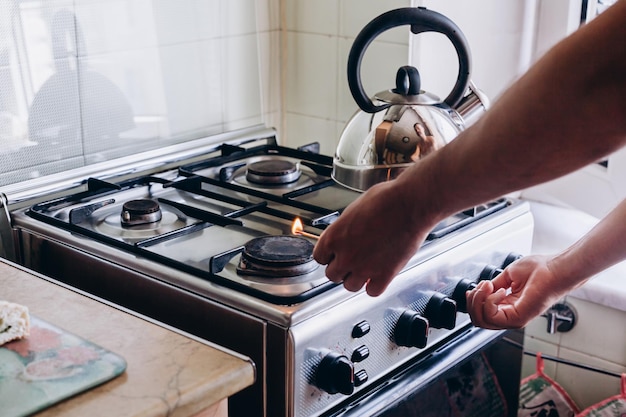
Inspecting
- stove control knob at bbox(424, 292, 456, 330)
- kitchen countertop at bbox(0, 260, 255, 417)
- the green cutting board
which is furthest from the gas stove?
the green cutting board

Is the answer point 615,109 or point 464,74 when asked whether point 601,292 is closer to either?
point 464,74

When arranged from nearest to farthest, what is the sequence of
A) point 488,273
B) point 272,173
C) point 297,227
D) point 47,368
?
point 47,368, point 297,227, point 488,273, point 272,173

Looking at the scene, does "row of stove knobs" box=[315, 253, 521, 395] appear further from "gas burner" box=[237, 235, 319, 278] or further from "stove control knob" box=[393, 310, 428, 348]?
"gas burner" box=[237, 235, 319, 278]

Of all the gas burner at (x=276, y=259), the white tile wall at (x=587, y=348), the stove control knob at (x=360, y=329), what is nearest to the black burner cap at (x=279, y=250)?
the gas burner at (x=276, y=259)

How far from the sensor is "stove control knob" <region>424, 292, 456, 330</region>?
1.31 meters

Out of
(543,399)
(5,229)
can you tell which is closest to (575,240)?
(543,399)

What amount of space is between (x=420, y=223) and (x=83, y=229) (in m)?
0.65

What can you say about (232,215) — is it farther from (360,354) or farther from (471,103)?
(471,103)

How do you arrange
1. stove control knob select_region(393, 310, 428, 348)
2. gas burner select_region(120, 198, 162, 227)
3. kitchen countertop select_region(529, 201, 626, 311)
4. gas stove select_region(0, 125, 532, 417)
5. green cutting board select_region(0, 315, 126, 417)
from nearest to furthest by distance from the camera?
green cutting board select_region(0, 315, 126, 417), gas stove select_region(0, 125, 532, 417), stove control knob select_region(393, 310, 428, 348), gas burner select_region(120, 198, 162, 227), kitchen countertop select_region(529, 201, 626, 311)

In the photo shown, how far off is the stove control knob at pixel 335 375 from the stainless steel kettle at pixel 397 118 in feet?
1.35

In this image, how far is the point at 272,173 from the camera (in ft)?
5.13

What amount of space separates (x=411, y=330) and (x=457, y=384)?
0.83ft

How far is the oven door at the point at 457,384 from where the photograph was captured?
1250 millimetres

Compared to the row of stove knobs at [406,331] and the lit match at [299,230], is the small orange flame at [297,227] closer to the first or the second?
the lit match at [299,230]
